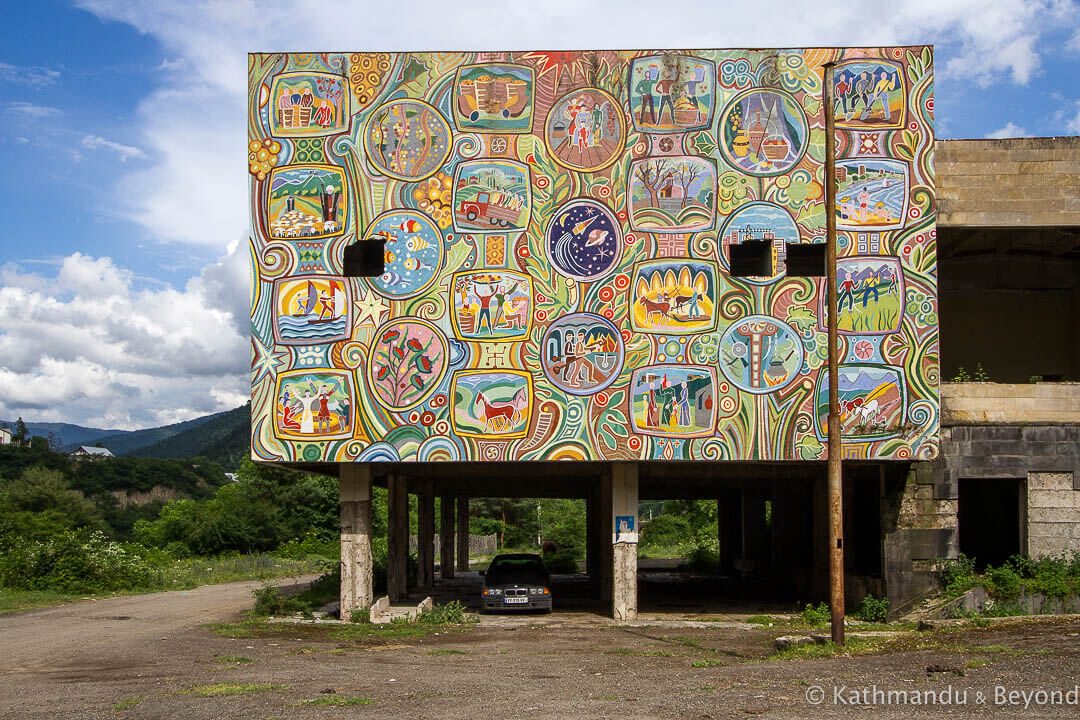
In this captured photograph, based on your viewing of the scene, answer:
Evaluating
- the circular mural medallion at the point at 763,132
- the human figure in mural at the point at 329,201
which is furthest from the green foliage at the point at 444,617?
the circular mural medallion at the point at 763,132

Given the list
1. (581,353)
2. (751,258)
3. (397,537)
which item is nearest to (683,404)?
(581,353)

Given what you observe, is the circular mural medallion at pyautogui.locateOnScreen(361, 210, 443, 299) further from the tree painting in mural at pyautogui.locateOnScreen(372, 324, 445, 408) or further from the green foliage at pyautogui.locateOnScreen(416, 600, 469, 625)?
the green foliage at pyautogui.locateOnScreen(416, 600, 469, 625)

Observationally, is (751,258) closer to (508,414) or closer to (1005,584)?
(508,414)

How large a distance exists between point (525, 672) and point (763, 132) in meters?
14.7

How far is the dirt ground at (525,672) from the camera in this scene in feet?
38.9

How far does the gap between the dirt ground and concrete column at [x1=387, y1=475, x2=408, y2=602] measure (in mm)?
6481

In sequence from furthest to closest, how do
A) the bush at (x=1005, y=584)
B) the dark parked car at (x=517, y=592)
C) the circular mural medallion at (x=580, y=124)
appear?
1. the dark parked car at (x=517, y=592)
2. the circular mural medallion at (x=580, y=124)
3. the bush at (x=1005, y=584)

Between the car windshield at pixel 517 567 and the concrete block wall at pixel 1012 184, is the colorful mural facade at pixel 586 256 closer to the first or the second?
the concrete block wall at pixel 1012 184

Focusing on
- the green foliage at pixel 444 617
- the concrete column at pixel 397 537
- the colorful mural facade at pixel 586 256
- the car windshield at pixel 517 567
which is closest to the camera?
the colorful mural facade at pixel 586 256

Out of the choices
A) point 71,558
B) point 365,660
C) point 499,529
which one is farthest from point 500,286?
point 499,529

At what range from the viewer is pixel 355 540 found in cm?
2464

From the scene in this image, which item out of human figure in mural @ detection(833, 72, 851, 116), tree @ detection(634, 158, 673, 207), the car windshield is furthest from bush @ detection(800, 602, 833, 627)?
human figure in mural @ detection(833, 72, 851, 116)

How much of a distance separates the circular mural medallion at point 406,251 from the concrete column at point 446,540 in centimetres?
2191

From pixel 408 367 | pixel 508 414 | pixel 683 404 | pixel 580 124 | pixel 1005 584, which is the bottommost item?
pixel 1005 584
